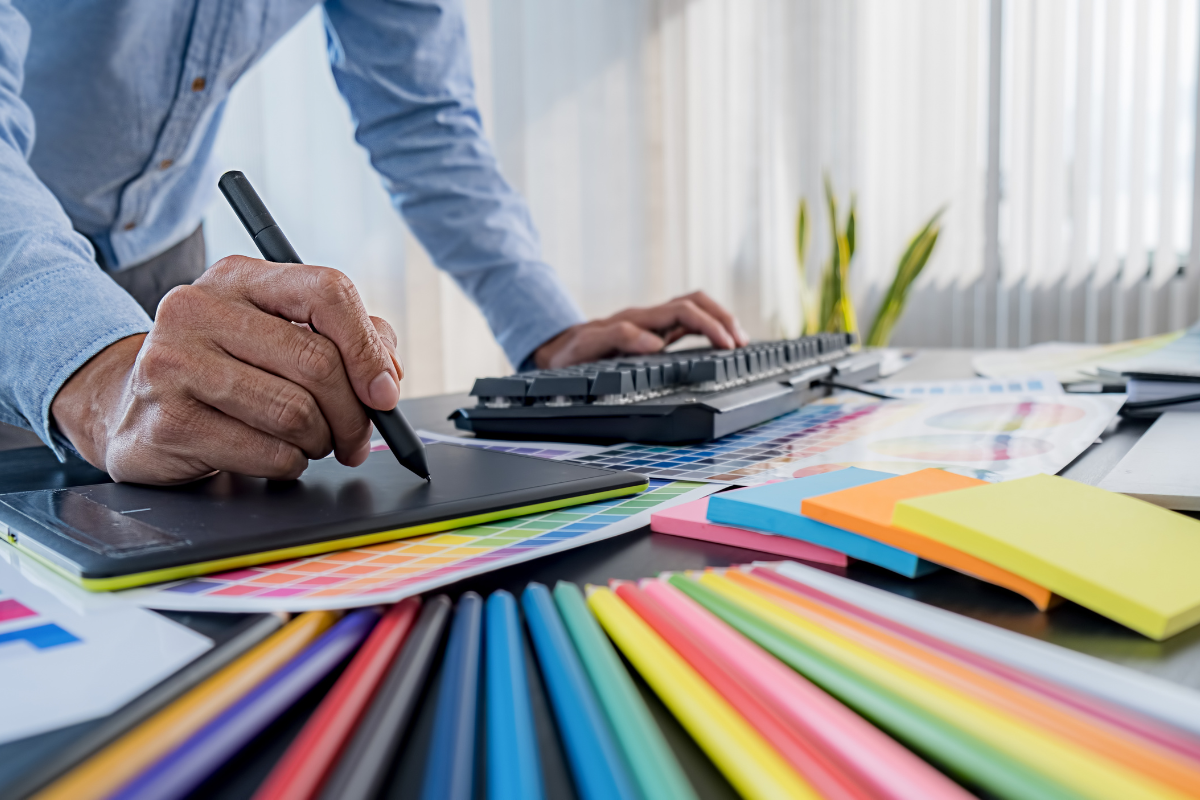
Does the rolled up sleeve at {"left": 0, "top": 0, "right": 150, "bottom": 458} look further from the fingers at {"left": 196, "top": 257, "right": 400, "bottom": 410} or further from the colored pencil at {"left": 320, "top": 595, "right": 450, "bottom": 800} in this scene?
the colored pencil at {"left": 320, "top": 595, "right": 450, "bottom": 800}

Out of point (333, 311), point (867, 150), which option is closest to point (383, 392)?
point (333, 311)

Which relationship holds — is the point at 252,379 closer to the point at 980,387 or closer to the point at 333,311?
the point at 333,311

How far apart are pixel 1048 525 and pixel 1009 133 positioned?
326 cm

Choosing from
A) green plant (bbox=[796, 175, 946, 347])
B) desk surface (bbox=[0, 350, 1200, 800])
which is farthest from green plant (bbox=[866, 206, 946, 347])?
desk surface (bbox=[0, 350, 1200, 800])

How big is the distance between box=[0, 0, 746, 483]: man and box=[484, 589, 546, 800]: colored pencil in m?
0.24

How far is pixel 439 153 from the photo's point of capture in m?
1.22

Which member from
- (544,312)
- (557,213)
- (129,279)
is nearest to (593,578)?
(544,312)

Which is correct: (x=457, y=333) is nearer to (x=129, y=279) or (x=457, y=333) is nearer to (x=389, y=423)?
(x=129, y=279)

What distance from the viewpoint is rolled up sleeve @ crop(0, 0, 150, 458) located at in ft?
1.76

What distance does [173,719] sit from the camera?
19 centimetres

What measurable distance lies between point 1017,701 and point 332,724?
157mm

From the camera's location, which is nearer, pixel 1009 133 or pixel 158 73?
pixel 158 73

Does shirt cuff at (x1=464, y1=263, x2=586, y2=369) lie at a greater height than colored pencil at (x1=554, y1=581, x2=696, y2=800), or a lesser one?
greater

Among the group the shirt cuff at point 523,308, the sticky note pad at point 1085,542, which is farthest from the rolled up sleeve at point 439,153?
the sticky note pad at point 1085,542
